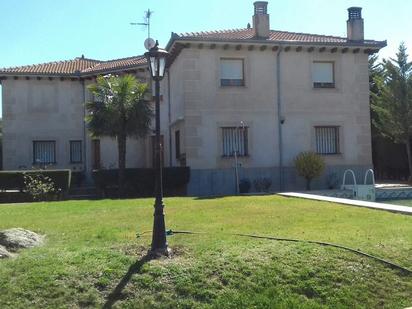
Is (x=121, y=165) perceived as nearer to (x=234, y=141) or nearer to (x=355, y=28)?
(x=234, y=141)

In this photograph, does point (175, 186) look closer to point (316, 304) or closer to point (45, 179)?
point (45, 179)

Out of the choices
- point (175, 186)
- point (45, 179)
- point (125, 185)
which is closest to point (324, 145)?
point (175, 186)

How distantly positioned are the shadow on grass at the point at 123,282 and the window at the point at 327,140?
18322 mm

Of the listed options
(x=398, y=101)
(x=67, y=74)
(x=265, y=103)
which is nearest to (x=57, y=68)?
(x=67, y=74)

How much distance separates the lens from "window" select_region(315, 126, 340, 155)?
82.3 feet

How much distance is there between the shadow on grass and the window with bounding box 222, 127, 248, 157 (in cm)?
1626

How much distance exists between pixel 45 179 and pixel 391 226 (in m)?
15.4

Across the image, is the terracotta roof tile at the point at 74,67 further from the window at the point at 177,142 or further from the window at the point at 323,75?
the window at the point at 323,75

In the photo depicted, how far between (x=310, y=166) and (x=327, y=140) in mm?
2349

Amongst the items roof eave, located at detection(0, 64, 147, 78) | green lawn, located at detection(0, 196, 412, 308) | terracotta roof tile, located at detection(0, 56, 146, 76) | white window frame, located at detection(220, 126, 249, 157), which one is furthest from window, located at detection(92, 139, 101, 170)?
green lawn, located at detection(0, 196, 412, 308)

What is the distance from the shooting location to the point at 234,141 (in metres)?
24.0

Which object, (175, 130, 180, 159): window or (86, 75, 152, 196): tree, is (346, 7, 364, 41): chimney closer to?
(175, 130, 180, 159): window

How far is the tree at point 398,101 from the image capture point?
100 ft

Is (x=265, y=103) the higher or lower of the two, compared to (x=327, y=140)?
higher
